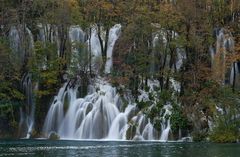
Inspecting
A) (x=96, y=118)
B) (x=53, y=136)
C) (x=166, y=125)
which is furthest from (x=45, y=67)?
(x=166, y=125)

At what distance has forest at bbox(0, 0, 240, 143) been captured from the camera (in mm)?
48469

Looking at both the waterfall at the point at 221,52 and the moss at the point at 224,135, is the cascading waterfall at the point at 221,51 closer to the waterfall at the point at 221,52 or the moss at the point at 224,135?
the waterfall at the point at 221,52

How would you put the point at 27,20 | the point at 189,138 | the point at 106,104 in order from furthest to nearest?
the point at 27,20, the point at 106,104, the point at 189,138

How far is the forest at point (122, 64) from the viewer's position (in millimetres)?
48469

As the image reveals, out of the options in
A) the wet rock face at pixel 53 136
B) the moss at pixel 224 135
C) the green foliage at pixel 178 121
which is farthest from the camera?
the wet rock face at pixel 53 136

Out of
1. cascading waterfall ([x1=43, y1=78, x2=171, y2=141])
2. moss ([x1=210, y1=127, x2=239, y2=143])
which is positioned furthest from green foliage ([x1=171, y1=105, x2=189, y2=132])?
moss ([x1=210, y1=127, x2=239, y2=143])

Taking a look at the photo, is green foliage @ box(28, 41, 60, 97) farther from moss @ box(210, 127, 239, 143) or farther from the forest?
moss @ box(210, 127, 239, 143)

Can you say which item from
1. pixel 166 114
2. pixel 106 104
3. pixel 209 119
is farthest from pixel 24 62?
pixel 209 119

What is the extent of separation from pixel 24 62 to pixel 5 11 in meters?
6.76

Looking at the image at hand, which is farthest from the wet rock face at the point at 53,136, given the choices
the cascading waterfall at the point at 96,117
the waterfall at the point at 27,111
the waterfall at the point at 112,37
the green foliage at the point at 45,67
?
the waterfall at the point at 112,37

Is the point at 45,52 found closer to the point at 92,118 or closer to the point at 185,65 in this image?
the point at 92,118

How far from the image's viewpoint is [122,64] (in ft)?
184

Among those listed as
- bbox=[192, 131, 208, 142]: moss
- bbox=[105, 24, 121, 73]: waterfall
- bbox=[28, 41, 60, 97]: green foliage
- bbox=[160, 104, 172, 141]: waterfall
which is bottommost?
bbox=[192, 131, 208, 142]: moss

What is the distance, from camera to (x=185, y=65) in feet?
183
